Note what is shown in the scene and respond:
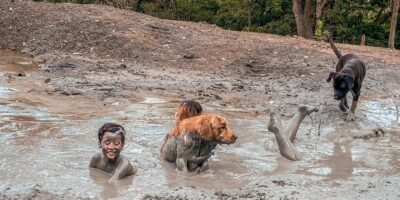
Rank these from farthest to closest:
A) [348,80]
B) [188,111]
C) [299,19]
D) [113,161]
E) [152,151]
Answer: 1. [299,19]
2. [348,80]
3. [152,151]
4. [188,111]
5. [113,161]

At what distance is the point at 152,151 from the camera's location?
809cm

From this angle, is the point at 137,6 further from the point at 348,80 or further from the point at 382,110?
the point at 348,80

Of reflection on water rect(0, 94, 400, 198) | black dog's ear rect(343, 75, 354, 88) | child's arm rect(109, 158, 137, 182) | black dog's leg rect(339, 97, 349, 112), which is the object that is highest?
black dog's ear rect(343, 75, 354, 88)

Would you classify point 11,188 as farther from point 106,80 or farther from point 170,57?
point 170,57

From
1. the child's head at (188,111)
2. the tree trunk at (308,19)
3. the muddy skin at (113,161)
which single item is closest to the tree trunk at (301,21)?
the tree trunk at (308,19)

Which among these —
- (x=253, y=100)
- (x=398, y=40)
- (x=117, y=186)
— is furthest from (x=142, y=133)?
(x=398, y=40)

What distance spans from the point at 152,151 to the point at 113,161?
1.35m

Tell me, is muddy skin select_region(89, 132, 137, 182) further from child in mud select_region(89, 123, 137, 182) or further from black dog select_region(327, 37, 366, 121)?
black dog select_region(327, 37, 366, 121)

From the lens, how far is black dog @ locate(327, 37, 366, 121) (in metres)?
10.2

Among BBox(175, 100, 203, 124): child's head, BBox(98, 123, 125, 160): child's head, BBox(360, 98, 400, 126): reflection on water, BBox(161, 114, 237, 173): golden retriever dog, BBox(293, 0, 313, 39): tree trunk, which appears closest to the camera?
BBox(98, 123, 125, 160): child's head

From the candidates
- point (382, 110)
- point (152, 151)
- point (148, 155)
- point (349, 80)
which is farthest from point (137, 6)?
point (148, 155)

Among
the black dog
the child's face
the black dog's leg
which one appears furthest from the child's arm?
the black dog's leg

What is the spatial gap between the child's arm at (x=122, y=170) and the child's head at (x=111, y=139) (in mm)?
138

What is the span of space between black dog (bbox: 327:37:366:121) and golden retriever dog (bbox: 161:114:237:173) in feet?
12.8
